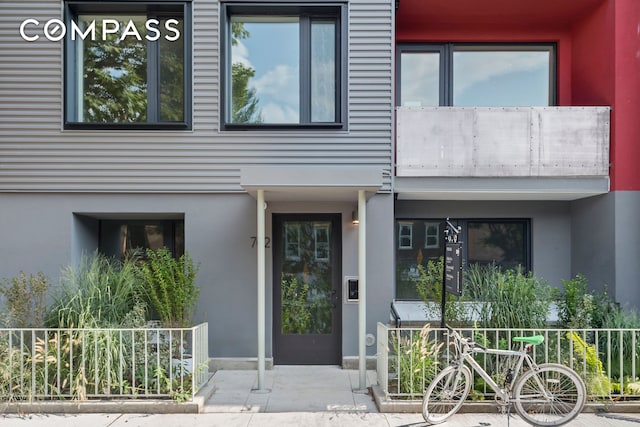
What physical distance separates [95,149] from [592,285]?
26.7 feet

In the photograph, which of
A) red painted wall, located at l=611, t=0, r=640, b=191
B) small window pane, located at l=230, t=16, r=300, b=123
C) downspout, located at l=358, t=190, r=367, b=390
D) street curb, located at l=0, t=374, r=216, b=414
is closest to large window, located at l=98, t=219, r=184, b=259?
small window pane, located at l=230, t=16, r=300, b=123

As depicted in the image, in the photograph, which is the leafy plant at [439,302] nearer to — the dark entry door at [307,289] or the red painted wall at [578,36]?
the dark entry door at [307,289]

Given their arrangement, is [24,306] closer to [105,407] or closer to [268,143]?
[105,407]

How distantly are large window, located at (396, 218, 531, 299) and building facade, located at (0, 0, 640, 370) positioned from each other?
3.15 feet

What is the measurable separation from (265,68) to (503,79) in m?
4.29

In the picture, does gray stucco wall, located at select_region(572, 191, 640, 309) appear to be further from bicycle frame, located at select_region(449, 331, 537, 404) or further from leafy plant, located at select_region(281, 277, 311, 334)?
leafy plant, located at select_region(281, 277, 311, 334)

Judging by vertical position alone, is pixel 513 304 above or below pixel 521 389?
above

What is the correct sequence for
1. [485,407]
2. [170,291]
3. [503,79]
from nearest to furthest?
[485,407], [170,291], [503,79]

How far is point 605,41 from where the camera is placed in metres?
7.43

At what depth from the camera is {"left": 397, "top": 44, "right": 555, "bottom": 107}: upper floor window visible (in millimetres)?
8500

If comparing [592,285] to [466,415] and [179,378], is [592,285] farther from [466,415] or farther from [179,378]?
[179,378]

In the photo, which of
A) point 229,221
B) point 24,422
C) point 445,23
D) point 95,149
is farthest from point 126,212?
point 445,23

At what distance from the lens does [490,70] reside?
8.59 m

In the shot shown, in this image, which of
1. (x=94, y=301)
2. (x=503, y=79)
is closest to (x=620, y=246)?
(x=503, y=79)
